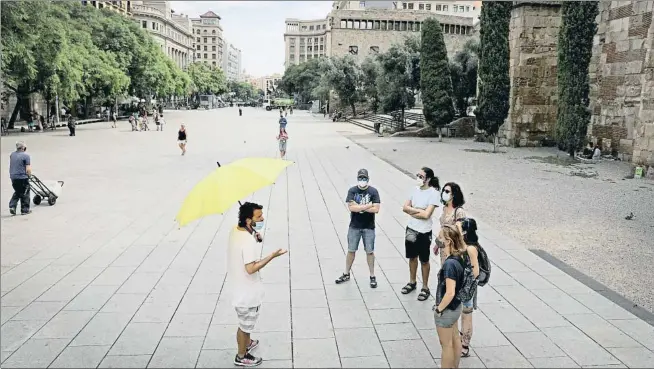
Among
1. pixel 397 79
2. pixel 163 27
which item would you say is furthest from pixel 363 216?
pixel 163 27

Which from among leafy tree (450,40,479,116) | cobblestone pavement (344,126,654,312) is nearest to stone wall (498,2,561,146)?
cobblestone pavement (344,126,654,312)

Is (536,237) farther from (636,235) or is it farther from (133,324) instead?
(133,324)

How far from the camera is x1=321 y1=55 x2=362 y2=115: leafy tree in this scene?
49.5 metres

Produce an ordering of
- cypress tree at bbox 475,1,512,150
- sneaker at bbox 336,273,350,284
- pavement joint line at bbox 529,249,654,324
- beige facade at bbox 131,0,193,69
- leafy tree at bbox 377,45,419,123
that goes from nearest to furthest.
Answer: pavement joint line at bbox 529,249,654,324 < sneaker at bbox 336,273,350,284 < cypress tree at bbox 475,1,512,150 < leafy tree at bbox 377,45,419,123 < beige facade at bbox 131,0,193,69

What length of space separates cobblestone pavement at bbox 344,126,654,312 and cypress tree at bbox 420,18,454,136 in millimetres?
7165

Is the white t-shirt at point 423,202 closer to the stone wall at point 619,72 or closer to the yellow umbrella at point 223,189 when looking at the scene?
the yellow umbrella at point 223,189

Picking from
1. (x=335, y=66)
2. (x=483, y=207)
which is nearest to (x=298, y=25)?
(x=335, y=66)

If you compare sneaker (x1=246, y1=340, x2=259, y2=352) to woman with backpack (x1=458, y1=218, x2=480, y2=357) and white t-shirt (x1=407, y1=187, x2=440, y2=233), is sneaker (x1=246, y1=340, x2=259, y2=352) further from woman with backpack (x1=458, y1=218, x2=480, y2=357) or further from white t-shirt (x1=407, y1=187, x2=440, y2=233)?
white t-shirt (x1=407, y1=187, x2=440, y2=233)

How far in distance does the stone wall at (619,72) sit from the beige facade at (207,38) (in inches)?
6277

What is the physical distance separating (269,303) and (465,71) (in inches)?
1224

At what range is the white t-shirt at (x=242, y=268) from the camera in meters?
4.65

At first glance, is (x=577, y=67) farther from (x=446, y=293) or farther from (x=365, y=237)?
(x=446, y=293)

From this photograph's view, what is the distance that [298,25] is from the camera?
169500 millimetres

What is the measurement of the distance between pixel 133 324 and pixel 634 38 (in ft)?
74.0
